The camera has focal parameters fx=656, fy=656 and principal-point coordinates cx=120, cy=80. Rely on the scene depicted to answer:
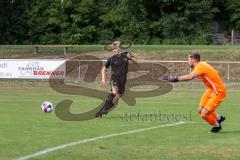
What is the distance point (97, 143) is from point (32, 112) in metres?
7.75

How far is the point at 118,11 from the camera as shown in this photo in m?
64.2

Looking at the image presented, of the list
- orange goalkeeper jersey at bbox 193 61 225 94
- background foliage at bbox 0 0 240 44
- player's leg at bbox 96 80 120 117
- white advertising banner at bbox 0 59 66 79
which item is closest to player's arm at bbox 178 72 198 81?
orange goalkeeper jersey at bbox 193 61 225 94

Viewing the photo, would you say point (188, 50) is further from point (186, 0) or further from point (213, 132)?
point (213, 132)

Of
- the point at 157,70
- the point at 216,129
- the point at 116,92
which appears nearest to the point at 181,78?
the point at 216,129

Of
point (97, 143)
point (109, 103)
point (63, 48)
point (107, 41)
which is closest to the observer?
point (97, 143)

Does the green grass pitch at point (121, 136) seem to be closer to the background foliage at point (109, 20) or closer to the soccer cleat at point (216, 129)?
the soccer cleat at point (216, 129)

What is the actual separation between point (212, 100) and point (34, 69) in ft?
72.2

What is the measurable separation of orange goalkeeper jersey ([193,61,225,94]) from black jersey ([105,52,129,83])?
4.53 m

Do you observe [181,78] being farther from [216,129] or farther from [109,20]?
[109,20]

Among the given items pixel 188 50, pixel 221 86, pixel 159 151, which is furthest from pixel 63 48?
pixel 159 151

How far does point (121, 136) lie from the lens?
13.6 metres

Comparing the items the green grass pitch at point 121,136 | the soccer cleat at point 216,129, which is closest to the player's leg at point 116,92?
Answer: the green grass pitch at point 121,136

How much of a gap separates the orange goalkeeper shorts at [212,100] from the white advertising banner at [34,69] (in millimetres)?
21264

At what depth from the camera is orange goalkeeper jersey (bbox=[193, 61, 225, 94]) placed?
1427cm
